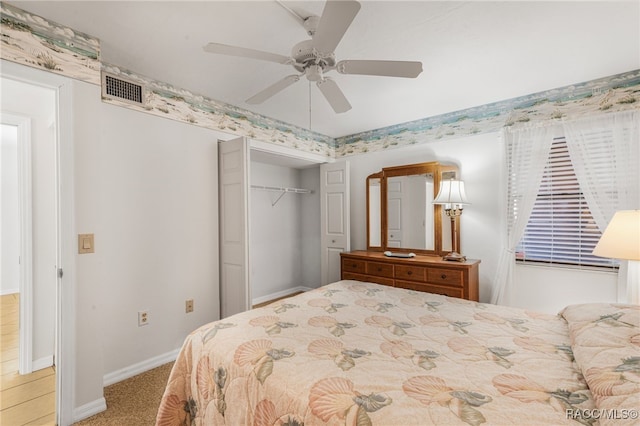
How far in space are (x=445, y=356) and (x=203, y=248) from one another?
7.92ft

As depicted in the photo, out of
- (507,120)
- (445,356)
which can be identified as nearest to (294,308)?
(445,356)

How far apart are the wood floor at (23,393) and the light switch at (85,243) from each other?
109 centimetres

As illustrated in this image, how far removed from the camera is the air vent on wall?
88.7 inches

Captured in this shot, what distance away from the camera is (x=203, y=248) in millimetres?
2916

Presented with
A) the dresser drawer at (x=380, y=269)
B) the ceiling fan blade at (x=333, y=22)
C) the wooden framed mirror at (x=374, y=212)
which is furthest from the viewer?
the wooden framed mirror at (x=374, y=212)

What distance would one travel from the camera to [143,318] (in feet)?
8.11

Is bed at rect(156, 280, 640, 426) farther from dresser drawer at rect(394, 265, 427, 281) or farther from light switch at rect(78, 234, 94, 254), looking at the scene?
dresser drawer at rect(394, 265, 427, 281)

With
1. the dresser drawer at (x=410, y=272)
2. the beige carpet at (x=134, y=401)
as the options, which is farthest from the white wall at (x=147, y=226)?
the dresser drawer at (x=410, y=272)

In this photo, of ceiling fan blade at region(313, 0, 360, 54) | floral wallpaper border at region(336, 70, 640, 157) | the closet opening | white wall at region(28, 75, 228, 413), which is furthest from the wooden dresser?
ceiling fan blade at region(313, 0, 360, 54)

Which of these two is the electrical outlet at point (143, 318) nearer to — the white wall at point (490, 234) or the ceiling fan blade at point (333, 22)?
the ceiling fan blade at point (333, 22)

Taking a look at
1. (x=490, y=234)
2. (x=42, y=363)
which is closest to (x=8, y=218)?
(x=42, y=363)

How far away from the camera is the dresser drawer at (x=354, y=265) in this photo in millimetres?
3541

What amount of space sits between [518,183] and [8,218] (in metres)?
7.41

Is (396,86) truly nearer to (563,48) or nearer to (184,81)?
(563,48)
